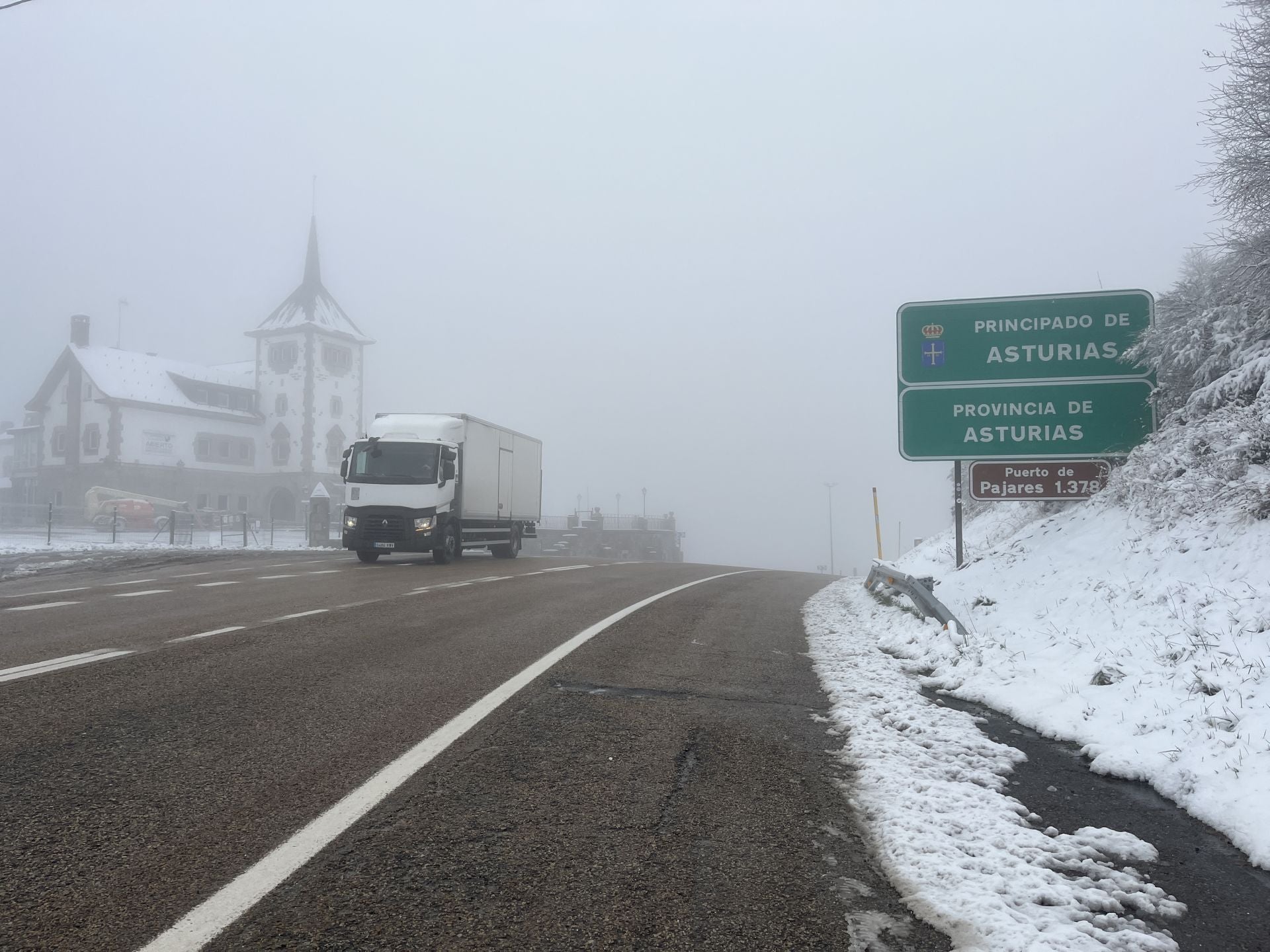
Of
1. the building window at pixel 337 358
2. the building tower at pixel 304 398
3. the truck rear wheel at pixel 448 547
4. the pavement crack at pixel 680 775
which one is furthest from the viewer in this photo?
the building window at pixel 337 358

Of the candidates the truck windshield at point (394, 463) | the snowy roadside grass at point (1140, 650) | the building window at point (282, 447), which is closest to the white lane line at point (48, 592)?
the truck windshield at point (394, 463)

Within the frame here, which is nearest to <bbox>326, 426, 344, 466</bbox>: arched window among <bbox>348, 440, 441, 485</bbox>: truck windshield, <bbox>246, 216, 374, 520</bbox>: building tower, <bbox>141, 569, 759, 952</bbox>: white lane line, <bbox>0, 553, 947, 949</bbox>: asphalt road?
<bbox>246, 216, 374, 520</bbox>: building tower

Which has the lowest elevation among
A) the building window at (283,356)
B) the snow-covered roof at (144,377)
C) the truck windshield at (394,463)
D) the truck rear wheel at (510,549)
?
the truck rear wheel at (510,549)

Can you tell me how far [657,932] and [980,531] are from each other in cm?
1620

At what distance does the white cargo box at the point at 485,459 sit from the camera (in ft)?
63.5

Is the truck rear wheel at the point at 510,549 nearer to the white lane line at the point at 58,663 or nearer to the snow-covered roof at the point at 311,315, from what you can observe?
the white lane line at the point at 58,663

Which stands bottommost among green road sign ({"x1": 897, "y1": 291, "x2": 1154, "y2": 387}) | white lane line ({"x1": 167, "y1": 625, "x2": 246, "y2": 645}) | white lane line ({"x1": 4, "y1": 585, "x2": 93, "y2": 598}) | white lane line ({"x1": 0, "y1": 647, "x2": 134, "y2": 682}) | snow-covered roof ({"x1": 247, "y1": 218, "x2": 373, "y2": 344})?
white lane line ({"x1": 4, "y1": 585, "x2": 93, "y2": 598})

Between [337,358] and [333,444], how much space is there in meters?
9.04

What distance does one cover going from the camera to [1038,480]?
10.7m

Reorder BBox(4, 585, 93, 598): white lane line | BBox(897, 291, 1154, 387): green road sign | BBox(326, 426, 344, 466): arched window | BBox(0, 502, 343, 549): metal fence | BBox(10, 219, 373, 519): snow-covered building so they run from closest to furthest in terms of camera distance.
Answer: BBox(897, 291, 1154, 387): green road sign, BBox(4, 585, 93, 598): white lane line, BBox(0, 502, 343, 549): metal fence, BBox(10, 219, 373, 519): snow-covered building, BBox(326, 426, 344, 466): arched window

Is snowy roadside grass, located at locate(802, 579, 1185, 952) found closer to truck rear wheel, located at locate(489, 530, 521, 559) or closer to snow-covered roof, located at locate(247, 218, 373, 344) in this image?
truck rear wheel, located at locate(489, 530, 521, 559)

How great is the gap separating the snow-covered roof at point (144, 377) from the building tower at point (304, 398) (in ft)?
8.91

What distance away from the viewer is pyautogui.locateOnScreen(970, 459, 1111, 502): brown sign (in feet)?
34.5

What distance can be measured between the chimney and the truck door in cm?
6333
